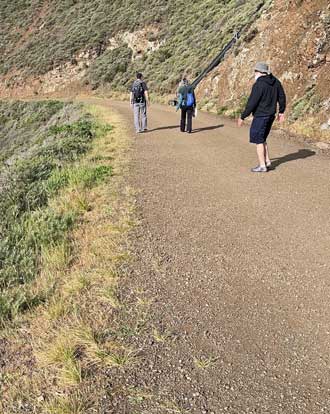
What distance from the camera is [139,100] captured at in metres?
13.2

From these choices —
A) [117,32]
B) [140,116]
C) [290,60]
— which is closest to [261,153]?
[140,116]

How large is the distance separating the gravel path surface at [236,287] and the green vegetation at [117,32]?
19001 mm

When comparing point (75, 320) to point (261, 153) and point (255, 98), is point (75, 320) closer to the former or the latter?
point (261, 153)

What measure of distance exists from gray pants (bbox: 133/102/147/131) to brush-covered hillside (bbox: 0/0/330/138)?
4245 mm

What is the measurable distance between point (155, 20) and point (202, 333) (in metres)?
40.6

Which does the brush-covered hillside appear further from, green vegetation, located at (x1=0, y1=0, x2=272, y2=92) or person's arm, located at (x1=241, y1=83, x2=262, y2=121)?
person's arm, located at (x1=241, y1=83, x2=262, y2=121)

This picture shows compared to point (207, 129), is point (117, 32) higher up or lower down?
higher up

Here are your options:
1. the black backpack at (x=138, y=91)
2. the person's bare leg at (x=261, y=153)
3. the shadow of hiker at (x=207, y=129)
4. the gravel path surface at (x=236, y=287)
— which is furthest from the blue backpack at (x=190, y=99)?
the person's bare leg at (x=261, y=153)

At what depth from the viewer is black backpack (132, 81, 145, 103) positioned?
12883 millimetres

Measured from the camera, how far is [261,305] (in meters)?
4.03

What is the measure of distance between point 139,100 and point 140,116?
0.70m

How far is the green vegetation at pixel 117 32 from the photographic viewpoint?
28469 millimetres

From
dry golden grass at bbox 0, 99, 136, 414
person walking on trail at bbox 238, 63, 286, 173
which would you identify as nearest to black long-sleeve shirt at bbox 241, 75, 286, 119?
person walking on trail at bbox 238, 63, 286, 173

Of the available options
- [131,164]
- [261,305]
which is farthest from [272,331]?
[131,164]
